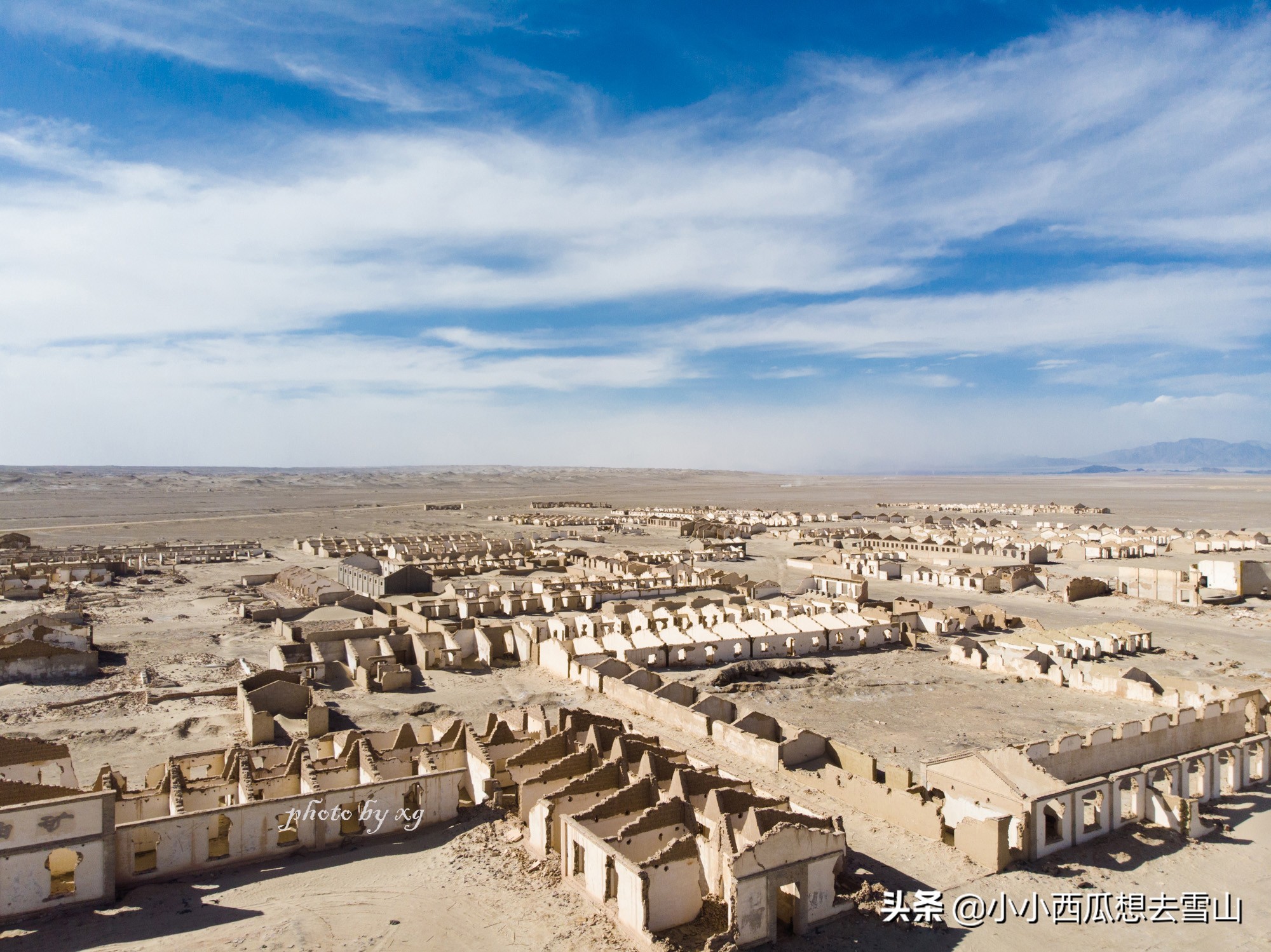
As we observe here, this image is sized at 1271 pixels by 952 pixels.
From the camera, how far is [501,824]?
51.2ft

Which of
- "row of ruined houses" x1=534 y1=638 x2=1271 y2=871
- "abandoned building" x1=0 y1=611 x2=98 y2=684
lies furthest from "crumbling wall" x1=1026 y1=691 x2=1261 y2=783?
"abandoned building" x1=0 y1=611 x2=98 y2=684

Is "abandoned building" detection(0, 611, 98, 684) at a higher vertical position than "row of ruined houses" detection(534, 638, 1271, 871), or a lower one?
higher

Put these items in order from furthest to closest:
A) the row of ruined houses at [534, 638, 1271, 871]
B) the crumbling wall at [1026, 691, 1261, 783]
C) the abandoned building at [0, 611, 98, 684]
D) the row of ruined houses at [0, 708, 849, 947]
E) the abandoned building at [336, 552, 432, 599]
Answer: the abandoned building at [336, 552, 432, 599] < the abandoned building at [0, 611, 98, 684] < the crumbling wall at [1026, 691, 1261, 783] < the row of ruined houses at [534, 638, 1271, 871] < the row of ruined houses at [0, 708, 849, 947]

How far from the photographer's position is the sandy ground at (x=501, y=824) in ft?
Answer: 40.2

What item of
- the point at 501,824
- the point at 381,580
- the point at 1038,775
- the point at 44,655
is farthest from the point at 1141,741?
the point at 381,580

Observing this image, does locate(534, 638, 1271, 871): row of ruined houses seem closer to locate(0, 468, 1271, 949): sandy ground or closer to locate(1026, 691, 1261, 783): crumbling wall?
locate(1026, 691, 1261, 783): crumbling wall

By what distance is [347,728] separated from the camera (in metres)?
22.2

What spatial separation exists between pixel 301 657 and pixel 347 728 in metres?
7.17

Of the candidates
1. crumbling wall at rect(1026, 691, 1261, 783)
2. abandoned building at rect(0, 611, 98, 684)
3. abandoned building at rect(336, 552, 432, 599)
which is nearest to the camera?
crumbling wall at rect(1026, 691, 1261, 783)

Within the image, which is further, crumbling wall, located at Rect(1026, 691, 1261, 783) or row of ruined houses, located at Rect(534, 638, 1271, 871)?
crumbling wall, located at Rect(1026, 691, 1261, 783)

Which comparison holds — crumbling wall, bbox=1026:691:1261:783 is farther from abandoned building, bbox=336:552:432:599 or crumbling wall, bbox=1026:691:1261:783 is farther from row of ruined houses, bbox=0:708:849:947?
abandoned building, bbox=336:552:432:599

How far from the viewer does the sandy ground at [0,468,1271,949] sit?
12266 millimetres

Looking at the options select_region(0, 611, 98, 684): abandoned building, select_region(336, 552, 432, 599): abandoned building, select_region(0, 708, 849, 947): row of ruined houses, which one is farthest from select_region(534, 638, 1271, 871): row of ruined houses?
select_region(336, 552, 432, 599): abandoned building

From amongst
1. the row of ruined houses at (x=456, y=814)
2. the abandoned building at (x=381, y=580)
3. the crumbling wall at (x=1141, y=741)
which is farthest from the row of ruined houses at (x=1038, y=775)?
the abandoned building at (x=381, y=580)
